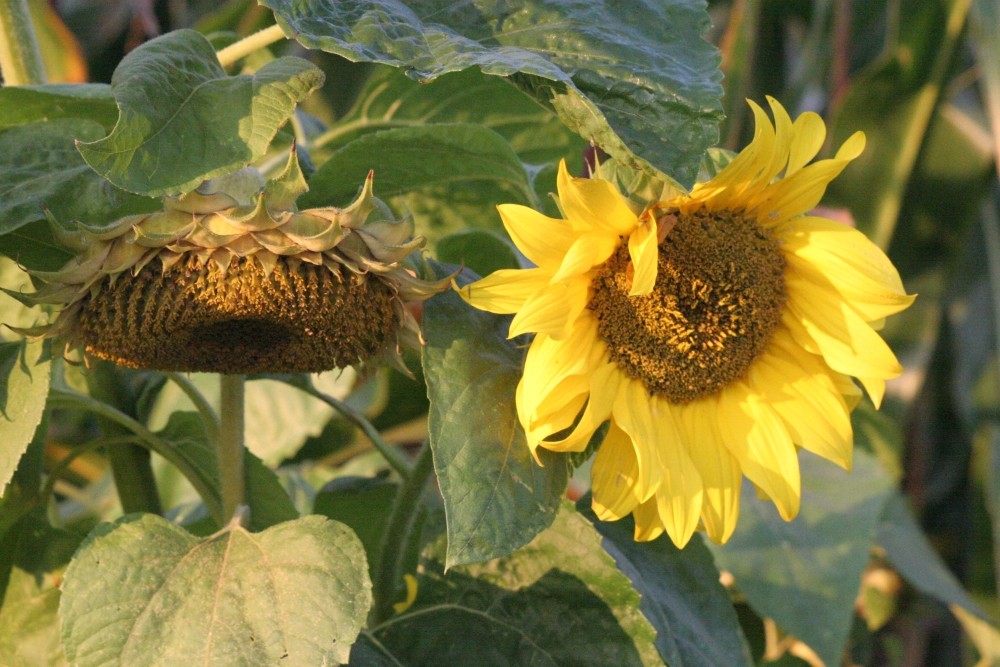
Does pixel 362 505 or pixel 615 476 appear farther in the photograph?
pixel 362 505

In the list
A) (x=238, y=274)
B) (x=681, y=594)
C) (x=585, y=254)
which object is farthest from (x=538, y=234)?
(x=681, y=594)

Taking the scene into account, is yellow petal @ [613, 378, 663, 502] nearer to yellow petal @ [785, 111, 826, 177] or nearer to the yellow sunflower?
the yellow sunflower

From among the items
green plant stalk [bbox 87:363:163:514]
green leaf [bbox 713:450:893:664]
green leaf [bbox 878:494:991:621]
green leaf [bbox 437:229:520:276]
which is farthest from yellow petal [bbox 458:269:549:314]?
green leaf [bbox 878:494:991:621]

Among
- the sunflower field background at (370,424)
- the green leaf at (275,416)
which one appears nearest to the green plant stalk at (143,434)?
the sunflower field background at (370,424)

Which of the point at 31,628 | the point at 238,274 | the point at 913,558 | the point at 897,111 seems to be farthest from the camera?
the point at 897,111

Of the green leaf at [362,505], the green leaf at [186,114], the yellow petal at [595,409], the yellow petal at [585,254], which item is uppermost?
the green leaf at [186,114]

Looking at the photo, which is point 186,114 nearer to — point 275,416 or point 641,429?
point 641,429

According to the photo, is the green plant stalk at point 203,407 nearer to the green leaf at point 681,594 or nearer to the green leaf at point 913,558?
the green leaf at point 681,594

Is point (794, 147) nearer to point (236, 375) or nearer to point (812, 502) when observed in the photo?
point (236, 375)
